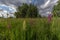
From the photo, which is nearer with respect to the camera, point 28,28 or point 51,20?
point 51,20

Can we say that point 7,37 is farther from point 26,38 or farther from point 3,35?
point 26,38

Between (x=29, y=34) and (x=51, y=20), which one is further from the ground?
(x=51, y=20)

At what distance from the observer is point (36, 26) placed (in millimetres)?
2293

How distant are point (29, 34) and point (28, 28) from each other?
2.7 inches

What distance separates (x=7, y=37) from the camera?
92.3 inches

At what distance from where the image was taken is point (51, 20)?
2.13 m

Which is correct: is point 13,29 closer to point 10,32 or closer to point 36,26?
point 10,32

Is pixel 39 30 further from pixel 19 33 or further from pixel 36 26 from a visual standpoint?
pixel 19 33

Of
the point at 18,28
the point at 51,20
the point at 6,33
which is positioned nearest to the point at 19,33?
the point at 18,28

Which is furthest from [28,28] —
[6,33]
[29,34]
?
[6,33]

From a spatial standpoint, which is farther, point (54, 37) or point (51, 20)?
point (54, 37)

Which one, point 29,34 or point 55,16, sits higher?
point 55,16

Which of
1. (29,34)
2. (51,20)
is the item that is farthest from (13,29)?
(51,20)

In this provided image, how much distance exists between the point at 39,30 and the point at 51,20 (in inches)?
7.9
